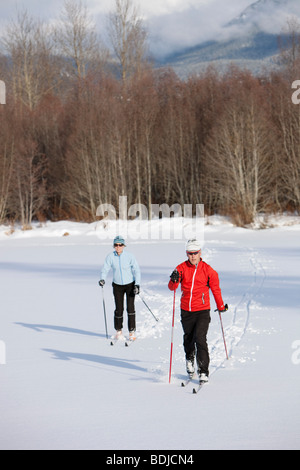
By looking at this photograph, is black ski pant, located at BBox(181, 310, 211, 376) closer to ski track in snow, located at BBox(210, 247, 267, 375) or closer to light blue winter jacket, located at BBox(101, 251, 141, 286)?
ski track in snow, located at BBox(210, 247, 267, 375)

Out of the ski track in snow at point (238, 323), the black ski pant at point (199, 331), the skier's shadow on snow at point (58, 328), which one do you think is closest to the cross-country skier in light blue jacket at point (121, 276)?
the skier's shadow on snow at point (58, 328)

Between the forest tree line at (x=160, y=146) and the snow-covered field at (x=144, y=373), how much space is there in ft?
66.0

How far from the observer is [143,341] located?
862 cm

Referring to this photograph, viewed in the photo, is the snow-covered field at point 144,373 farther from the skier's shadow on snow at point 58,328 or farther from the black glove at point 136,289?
A: the black glove at point 136,289

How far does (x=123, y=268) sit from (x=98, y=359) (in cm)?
157

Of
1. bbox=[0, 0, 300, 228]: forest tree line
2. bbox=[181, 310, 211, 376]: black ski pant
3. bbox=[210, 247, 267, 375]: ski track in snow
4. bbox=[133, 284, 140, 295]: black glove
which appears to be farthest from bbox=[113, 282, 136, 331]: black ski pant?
bbox=[0, 0, 300, 228]: forest tree line

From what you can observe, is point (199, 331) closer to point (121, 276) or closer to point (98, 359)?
point (98, 359)

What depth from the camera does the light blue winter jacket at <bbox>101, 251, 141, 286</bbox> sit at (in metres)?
8.59

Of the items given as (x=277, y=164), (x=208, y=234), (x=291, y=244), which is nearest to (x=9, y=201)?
(x=208, y=234)

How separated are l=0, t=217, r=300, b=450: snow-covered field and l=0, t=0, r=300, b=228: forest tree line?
20.1 meters

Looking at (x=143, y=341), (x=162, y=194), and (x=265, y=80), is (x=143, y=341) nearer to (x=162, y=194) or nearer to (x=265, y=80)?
(x=162, y=194)

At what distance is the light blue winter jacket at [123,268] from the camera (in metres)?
8.59

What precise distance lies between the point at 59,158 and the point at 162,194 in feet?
28.9

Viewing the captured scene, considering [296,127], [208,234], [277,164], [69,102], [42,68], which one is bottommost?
[208,234]
